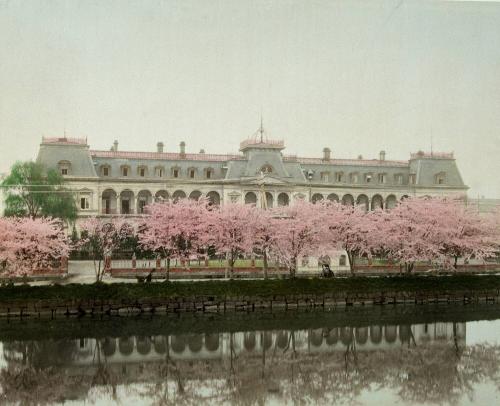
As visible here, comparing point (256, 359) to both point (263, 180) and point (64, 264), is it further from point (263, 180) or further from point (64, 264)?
point (263, 180)

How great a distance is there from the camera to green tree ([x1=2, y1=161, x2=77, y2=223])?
32.4m

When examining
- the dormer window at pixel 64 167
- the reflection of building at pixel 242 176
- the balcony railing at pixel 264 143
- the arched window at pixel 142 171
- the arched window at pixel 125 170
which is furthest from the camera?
the arched window at pixel 142 171

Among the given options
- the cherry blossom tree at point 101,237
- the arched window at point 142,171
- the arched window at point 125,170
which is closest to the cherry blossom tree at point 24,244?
the cherry blossom tree at point 101,237

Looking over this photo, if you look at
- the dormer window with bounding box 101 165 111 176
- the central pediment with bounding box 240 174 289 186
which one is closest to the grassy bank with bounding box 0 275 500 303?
the dormer window with bounding box 101 165 111 176

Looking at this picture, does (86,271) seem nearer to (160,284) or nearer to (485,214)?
(160,284)

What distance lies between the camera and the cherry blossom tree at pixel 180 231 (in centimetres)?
3073

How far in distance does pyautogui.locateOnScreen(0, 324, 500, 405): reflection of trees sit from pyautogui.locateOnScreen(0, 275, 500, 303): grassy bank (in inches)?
180

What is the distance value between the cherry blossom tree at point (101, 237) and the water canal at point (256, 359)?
6.98m

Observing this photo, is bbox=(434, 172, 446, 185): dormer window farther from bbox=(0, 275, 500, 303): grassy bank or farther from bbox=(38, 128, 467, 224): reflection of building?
bbox=(0, 275, 500, 303): grassy bank

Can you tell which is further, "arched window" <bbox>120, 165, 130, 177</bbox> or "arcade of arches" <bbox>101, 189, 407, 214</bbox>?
"arched window" <bbox>120, 165, 130, 177</bbox>

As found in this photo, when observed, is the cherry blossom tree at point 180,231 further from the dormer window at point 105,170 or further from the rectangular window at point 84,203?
the dormer window at point 105,170

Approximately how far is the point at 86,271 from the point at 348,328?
15688 millimetres

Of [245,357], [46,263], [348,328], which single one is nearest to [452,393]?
[245,357]

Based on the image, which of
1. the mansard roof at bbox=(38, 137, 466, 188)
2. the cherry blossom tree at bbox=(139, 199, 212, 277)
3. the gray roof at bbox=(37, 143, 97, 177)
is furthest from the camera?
the mansard roof at bbox=(38, 137, 466, 188)
